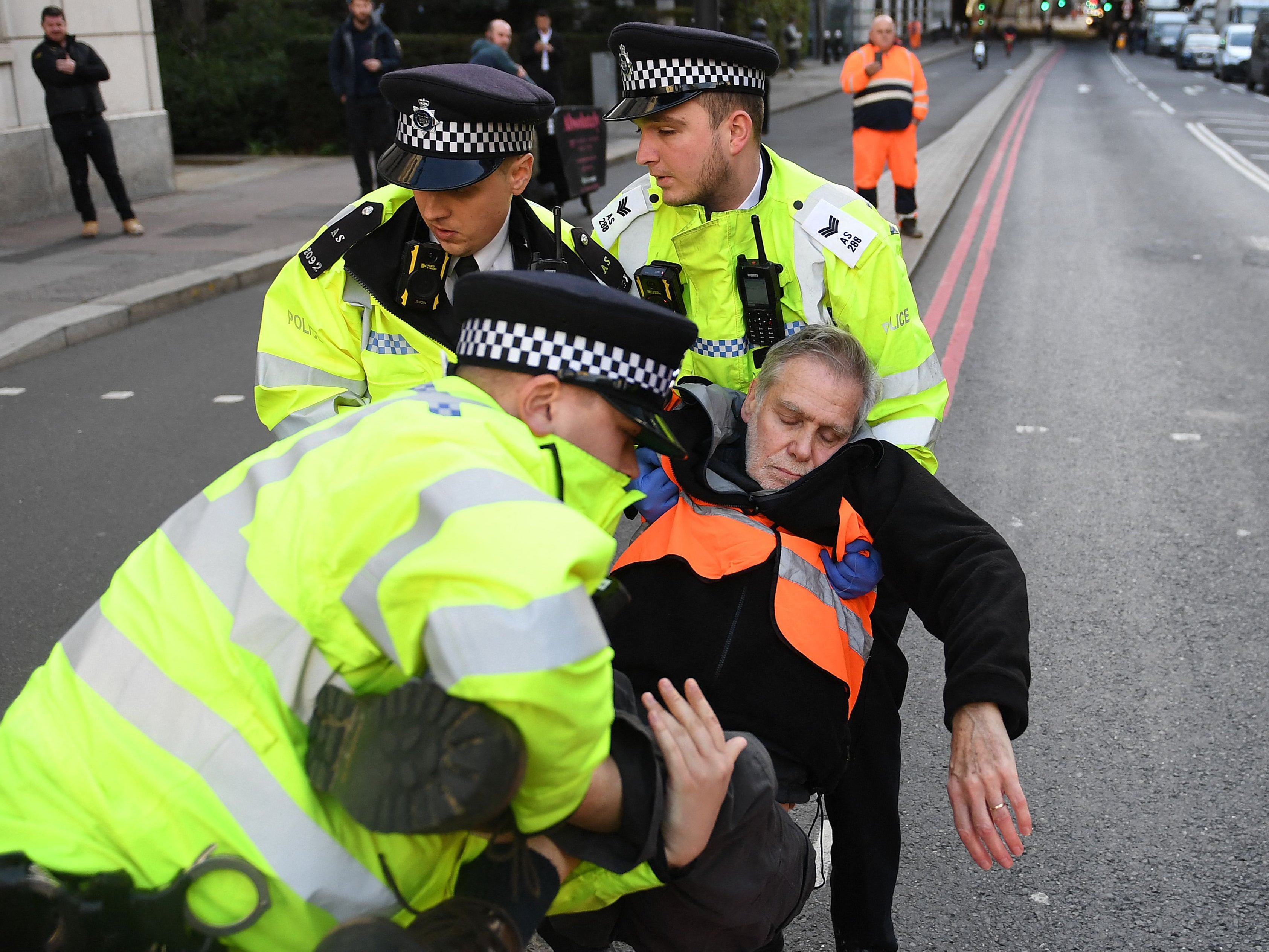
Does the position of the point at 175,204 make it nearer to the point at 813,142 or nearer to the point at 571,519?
the point at 813,142

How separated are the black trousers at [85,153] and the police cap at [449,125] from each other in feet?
32.2

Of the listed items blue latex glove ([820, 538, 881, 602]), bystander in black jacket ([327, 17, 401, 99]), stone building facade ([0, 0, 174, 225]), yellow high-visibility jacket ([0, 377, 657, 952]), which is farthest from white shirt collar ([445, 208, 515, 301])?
stone building facade ([0, 0, 174, 225])

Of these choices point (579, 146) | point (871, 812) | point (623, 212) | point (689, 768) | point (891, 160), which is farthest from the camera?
point (579, 146)

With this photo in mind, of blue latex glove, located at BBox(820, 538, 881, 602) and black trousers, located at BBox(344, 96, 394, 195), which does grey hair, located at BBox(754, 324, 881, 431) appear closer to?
blue latex glove, located at BBox(820, 538, 881, 602)

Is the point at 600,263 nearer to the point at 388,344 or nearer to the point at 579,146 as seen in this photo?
the point at 388,344

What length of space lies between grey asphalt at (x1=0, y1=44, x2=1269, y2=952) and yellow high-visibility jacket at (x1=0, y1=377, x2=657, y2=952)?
6.07ft

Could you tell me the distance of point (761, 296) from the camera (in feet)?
9.98

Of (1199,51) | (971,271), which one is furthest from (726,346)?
(1199,51)

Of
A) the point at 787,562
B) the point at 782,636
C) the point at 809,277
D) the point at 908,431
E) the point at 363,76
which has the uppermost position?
the point at 363,76

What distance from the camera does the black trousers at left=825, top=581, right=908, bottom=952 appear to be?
2695 millimetres

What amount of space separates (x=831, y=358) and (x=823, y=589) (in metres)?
0.58

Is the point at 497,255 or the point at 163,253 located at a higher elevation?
the point at 497,255

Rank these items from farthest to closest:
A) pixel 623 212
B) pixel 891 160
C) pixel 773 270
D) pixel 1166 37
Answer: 1. pixel 1166 37
2. pixel 891 160
3. pixel 623 212
4. pixel 773 270

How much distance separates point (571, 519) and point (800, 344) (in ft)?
4.96
